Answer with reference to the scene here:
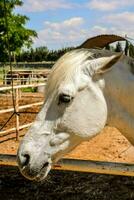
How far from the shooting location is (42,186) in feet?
14.5

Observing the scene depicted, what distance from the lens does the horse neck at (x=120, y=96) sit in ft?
7.29

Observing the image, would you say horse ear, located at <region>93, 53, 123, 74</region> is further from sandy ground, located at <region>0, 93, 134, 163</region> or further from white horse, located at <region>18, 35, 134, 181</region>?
sandy ground, located at <region>0, 93, 134, 163</region>

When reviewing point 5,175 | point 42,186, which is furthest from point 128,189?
point 5,175

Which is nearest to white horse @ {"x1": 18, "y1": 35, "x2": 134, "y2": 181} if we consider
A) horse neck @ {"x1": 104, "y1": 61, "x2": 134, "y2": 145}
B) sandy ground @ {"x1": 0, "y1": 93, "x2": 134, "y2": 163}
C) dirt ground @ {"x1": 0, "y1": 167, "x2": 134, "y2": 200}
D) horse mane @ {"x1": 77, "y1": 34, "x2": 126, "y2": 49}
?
horse neck @ {"x1": 104, "y1": 61, "x2": 134, "y2": 145}

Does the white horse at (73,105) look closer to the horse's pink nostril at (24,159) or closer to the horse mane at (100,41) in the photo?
the horse's pink nostril at (24,159)

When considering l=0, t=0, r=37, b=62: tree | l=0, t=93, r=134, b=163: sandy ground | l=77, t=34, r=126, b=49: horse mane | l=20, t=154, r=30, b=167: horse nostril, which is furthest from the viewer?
l=0, t=0, r=37, b=62: tree

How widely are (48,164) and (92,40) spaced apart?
805 mm

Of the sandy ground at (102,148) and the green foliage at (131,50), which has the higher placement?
the green foliage at (131,50)

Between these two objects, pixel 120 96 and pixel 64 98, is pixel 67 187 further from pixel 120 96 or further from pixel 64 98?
pixel 64 98

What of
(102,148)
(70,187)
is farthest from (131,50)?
(102,148)

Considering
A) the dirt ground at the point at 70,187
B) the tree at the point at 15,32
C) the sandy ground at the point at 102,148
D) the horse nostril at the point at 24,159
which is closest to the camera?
the horse nostril at the point at 24,159

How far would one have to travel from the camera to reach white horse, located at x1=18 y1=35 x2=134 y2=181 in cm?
208

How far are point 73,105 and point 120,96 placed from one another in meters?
0.31

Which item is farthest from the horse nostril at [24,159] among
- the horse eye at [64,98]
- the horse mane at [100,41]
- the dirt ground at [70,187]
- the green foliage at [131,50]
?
the dirt ground at [70,187]
